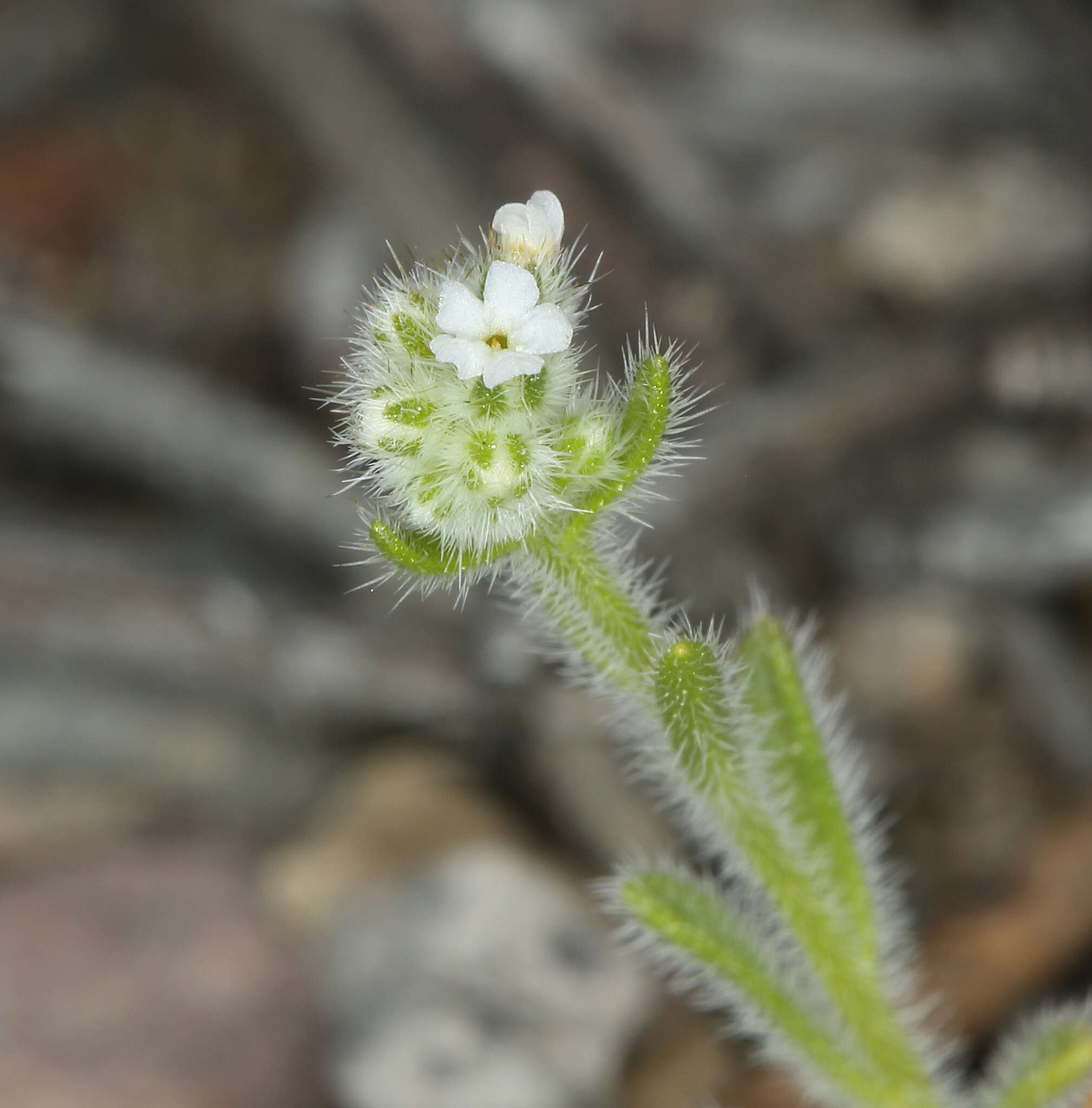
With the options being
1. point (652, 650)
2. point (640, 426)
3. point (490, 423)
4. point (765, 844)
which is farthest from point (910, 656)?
point (490, 423)

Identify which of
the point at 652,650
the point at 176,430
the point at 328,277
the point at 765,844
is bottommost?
the point at 765,844

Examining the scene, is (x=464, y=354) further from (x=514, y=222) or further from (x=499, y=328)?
(x=514, y=222)

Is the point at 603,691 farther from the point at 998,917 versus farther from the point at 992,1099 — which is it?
the point at 998,917

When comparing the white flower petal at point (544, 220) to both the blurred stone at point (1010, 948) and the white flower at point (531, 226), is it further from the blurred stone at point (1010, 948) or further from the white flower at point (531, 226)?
the blurred stone at point (1010, 948)

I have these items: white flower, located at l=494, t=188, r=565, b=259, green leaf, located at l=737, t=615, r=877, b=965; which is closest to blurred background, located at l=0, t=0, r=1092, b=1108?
green leaf, located at l=737, t=615, r=877, b=965

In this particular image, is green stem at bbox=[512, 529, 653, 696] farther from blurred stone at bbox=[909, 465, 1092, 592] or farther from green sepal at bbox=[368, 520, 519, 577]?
blurred stone at bbox=[909, 465, 1092, 592]

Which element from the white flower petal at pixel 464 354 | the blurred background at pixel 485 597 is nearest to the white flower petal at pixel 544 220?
the white flower petal at pixel 464 354
